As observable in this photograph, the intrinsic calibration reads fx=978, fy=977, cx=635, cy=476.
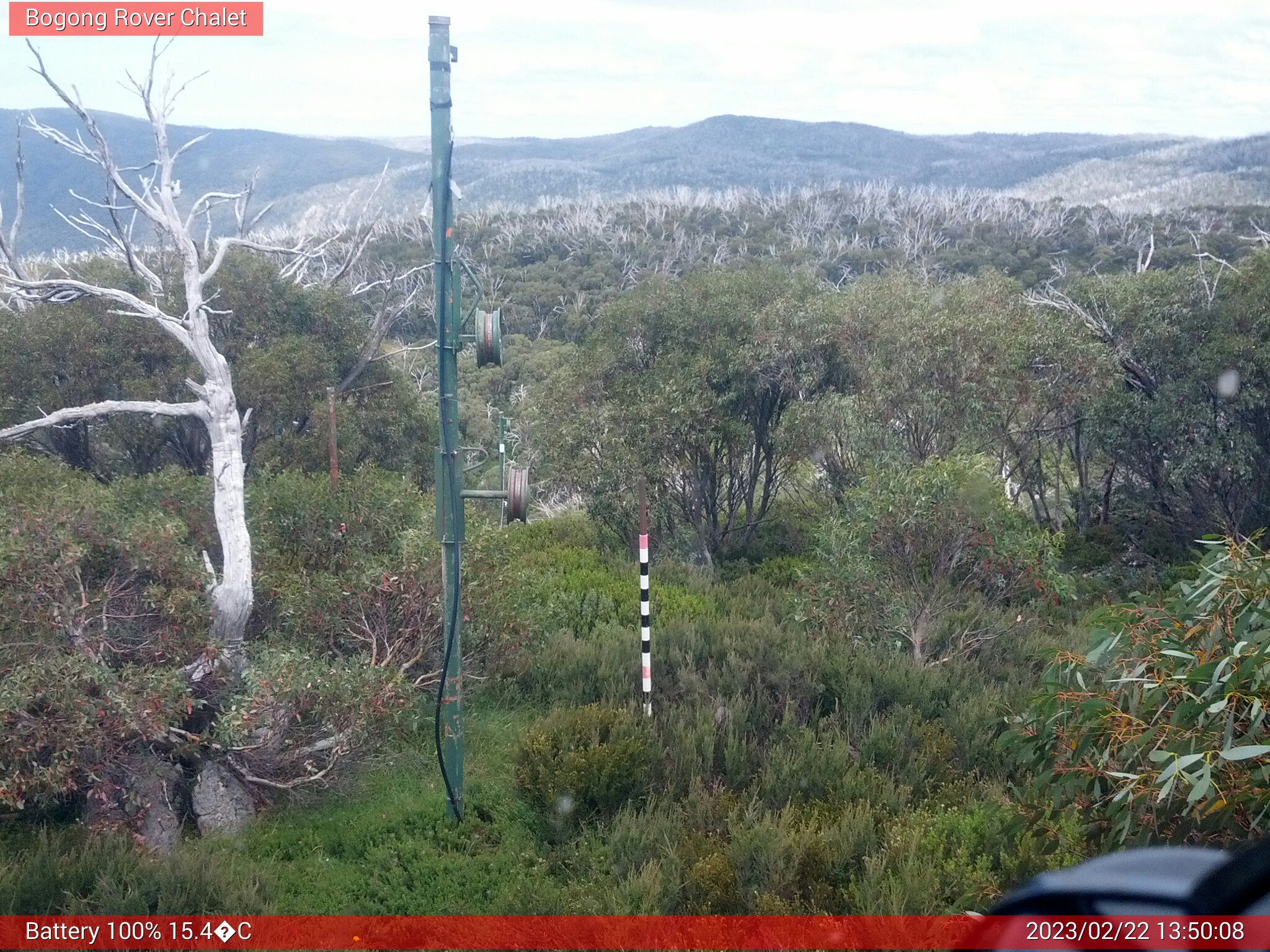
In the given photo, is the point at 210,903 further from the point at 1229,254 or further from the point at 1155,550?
the point at 1229,254

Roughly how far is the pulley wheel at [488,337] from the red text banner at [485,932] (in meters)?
3.23

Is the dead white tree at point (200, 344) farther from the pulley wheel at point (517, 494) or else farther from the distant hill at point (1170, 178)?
the distant hill at point (1170, 178)

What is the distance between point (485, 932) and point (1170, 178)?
9480 centimetres

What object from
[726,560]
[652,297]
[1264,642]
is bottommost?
[726,560]

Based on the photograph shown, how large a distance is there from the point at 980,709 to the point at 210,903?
231 inches

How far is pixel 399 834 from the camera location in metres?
6.56

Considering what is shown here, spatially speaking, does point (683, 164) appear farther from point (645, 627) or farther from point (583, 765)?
point (583, 765)

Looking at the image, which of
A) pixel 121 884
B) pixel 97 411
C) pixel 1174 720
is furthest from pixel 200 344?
Result: pixel 1174 720

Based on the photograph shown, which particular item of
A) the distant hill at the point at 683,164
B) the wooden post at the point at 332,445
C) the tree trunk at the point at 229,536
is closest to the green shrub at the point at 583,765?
the tree trunk at the point at 229,536

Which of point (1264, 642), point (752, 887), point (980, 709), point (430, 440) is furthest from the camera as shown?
point (430, 440)

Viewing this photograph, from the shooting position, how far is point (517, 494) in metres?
6.12

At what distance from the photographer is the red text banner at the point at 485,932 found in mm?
4809

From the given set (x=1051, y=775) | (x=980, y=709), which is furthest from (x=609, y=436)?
(x=1051, y=775)

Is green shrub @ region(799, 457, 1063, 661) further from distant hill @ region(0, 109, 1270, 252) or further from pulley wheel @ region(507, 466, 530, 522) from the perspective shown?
distant hill @ region(0, 109, 1270, 252)
